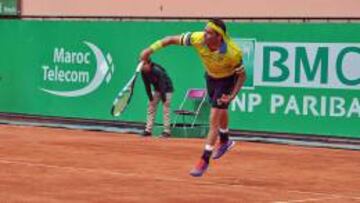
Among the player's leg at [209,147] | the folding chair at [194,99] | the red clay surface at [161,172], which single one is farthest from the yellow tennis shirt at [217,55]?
the folding chair at [194,99]

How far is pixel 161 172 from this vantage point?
14961 millimetres

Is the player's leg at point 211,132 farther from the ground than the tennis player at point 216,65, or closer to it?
closer to it

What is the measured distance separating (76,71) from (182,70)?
3191 mm

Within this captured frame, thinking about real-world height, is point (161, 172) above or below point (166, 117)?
above

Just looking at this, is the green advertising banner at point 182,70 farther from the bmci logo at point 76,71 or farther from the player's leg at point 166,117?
the player's leg at point 166,117

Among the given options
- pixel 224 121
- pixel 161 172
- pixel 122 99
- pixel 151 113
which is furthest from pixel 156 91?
pixel 224 121

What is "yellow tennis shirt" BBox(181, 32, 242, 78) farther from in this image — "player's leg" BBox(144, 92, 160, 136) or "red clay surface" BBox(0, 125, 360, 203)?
"player's leg" BBox(144, 92, 160, 136)

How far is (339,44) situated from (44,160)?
7141 mm

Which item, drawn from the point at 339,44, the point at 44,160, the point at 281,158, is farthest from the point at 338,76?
the point at 44,160

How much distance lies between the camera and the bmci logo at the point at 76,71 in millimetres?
24578

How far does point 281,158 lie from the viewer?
58.5 ft

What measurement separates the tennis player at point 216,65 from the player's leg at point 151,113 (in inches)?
336
